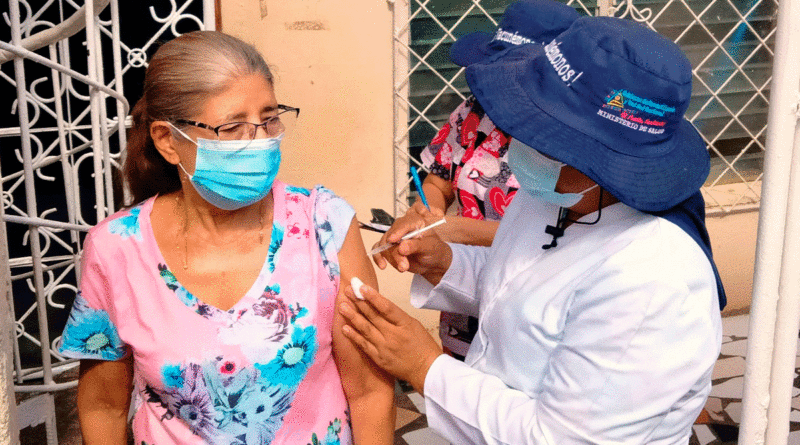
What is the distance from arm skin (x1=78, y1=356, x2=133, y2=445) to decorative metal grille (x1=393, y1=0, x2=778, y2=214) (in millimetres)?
2693

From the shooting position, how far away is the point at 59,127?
10.8ft

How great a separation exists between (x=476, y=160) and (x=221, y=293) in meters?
1.03

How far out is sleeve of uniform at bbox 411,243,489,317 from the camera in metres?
2.00

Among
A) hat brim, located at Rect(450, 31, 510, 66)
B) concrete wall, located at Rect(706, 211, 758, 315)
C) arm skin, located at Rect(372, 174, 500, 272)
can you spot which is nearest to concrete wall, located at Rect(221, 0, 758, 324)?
arm skin, located at Rect(372, 174, 500, 272)

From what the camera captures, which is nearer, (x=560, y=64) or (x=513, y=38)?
(x=560, y=64)

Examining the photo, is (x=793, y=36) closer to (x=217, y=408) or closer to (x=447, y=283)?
(x=447, y=283)

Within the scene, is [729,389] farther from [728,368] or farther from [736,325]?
[736,325]

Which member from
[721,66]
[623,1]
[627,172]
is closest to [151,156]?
[627,172]

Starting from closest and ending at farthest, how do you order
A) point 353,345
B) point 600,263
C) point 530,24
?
point 600,263
point 353,345
point 530,24

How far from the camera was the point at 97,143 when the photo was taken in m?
2.87

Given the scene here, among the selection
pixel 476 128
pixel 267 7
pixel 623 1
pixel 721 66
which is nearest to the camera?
pixel 476 128

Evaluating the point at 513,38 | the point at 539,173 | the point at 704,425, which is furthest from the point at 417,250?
Result: the point at 704,425

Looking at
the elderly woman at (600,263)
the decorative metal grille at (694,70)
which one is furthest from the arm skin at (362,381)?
the decorative metal grille at (694,70)

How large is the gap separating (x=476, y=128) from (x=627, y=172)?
1177 mm
